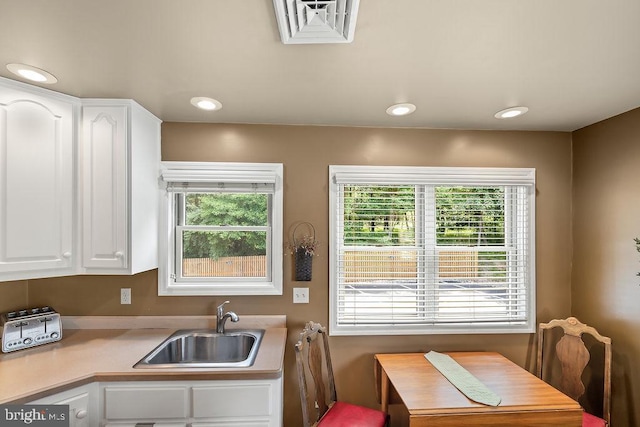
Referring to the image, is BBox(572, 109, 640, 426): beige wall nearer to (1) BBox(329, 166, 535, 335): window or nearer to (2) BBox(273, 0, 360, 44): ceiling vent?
(1) BBox(329, 166, 535, 335): window

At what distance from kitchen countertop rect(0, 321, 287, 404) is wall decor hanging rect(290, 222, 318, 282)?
1.52ft

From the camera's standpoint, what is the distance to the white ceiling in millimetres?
1128

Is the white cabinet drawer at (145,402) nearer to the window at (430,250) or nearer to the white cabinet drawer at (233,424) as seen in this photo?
the white cabinet drawer at (233,424)

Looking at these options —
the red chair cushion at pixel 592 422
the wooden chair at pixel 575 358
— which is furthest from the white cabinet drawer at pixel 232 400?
the wooden chair at pixel 575 358

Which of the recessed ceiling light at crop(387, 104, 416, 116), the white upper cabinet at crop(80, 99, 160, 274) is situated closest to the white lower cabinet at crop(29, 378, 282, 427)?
the white upper cabinet at crop(80, 99, 160, 274)

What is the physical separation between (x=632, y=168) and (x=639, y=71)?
0.78 m

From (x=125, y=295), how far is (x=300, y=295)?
1.22 meters

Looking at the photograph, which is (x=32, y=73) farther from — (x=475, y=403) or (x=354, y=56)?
(x=475, y=403)

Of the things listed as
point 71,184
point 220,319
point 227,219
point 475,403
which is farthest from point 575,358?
point 71,184

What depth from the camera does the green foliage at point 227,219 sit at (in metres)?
2.46

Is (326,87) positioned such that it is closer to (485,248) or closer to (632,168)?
(485,248)

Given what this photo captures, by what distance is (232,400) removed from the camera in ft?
5.58

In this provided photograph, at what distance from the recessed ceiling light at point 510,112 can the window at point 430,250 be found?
42cm

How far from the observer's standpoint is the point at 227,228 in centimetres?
245
